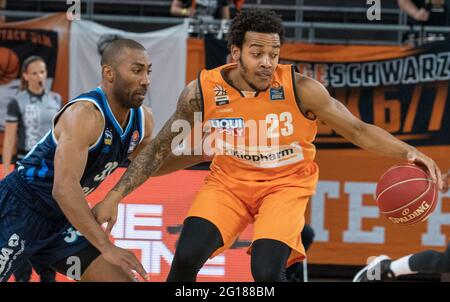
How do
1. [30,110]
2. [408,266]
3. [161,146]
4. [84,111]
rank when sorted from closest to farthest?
[84,111], [161,146], [408,266], [30,110]

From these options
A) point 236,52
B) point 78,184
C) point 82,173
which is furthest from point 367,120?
point 78,184

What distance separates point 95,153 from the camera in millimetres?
5832

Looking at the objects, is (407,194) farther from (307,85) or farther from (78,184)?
(78,184)

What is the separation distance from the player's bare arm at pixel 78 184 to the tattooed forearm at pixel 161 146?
375mm

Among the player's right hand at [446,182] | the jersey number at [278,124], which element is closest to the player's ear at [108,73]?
the jersey number at [278,124]

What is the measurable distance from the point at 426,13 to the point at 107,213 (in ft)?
19.0

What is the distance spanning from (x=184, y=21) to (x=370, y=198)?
2633 millimetres

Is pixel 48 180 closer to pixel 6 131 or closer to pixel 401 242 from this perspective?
pixel 6 131

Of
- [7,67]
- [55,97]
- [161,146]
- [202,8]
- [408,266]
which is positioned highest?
[202,8]

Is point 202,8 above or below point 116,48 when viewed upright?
above

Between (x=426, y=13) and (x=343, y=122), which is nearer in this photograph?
(x=343, y=122)

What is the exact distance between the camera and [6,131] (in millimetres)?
9602

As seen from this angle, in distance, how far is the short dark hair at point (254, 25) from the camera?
6000 mm

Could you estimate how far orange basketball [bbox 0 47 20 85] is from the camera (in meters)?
9.75
